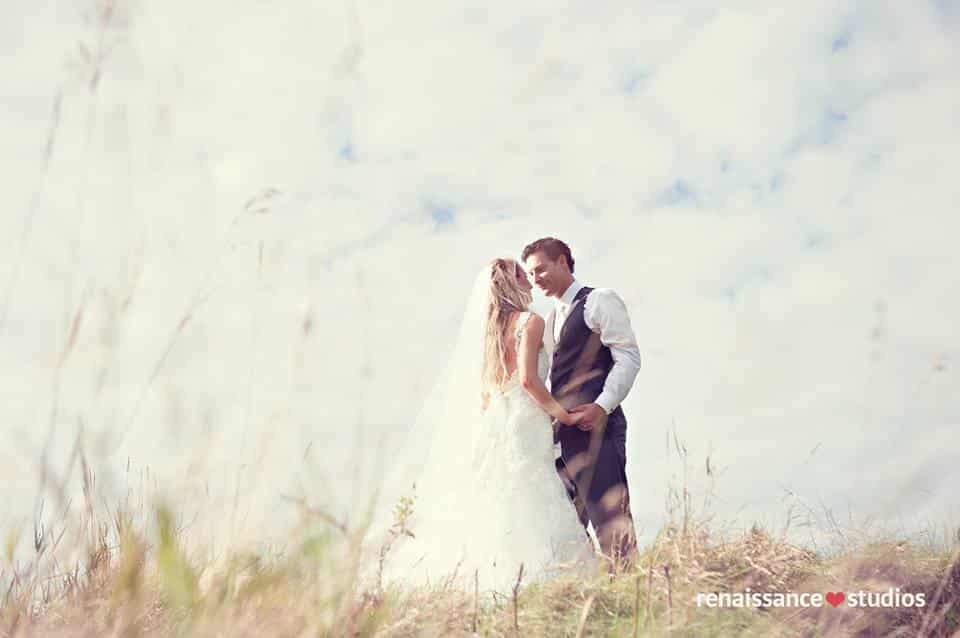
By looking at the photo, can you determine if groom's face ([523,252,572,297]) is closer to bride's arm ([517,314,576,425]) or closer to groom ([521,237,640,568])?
groom ([521,237,640,568])

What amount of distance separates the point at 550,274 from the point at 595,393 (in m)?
0.83

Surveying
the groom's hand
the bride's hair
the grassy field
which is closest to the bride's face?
the bride's hair

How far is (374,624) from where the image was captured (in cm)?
258

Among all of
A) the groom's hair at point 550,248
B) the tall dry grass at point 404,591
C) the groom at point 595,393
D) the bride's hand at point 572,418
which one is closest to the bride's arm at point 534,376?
the bride's hand at point 572,418

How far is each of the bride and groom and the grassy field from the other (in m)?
0.46

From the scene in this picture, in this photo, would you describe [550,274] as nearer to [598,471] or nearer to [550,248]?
[550,248]

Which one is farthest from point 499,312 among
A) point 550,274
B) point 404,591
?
point 404,591

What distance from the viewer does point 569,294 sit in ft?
18.0

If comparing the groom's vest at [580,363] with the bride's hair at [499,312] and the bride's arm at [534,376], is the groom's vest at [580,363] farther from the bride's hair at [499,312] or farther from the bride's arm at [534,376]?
the bride's hair at [499,312]

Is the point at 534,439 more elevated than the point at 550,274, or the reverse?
the point at 550,274

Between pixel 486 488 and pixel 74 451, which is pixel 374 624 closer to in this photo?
pixel 74 451

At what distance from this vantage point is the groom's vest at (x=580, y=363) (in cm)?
524

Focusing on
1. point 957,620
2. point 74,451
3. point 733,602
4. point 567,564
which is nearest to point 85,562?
point 74,451

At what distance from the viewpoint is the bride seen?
4781 millimetres
